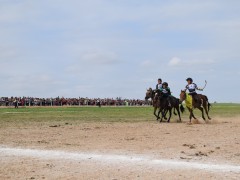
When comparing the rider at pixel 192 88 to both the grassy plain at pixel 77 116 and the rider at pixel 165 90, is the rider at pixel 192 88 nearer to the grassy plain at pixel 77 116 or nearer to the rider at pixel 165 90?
the rider at pixel 165 90

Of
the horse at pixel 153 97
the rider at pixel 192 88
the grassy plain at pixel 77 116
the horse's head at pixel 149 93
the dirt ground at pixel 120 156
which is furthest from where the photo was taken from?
the grassy plain at pixel 77 116

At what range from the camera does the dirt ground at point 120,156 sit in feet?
35.7

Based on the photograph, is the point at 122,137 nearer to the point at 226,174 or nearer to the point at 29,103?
the point at 226,174

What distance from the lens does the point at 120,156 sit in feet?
44.3

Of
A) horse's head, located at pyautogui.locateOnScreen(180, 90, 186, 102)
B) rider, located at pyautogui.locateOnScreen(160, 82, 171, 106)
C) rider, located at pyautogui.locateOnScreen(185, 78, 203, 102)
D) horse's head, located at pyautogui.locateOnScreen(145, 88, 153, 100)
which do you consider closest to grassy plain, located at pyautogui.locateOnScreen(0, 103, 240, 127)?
horse's head, located at pyautogui.locateOnScreen(145, 88, 153, 100)

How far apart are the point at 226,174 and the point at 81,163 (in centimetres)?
383

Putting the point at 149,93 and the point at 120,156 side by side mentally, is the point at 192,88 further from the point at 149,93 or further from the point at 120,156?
the point at 120,156

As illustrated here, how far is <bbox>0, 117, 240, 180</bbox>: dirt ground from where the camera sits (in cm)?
1088

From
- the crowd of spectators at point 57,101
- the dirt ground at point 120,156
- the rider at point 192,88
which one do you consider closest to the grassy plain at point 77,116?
the rider at point 192,88

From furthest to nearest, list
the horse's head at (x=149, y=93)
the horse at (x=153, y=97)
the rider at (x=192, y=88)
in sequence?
the horse's head at (x=149, y=93) < the horse at (x=153, y=97) < the rider at (x=192, y=88)

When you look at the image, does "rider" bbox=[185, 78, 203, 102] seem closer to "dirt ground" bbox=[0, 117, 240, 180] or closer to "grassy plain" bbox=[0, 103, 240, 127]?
"grassy plain" bbox=[0, 103, 240, 127]

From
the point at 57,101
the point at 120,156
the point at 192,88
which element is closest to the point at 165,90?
the point at 192,88

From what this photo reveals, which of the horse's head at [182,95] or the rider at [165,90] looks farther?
the rider at [165,90]

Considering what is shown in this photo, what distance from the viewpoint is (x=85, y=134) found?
21.2m
